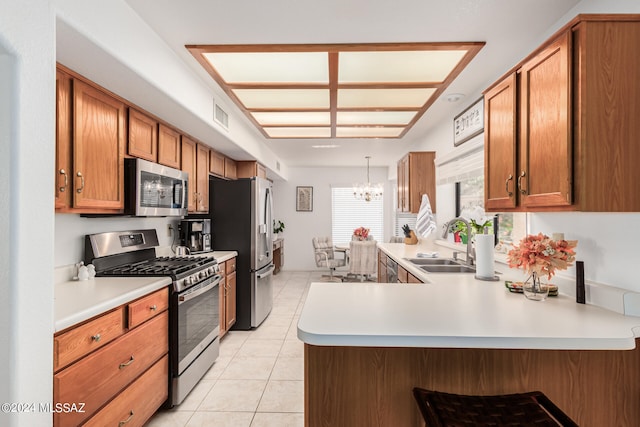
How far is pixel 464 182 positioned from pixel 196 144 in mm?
2944

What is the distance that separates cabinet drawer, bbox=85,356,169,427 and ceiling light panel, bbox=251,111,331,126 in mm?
2600

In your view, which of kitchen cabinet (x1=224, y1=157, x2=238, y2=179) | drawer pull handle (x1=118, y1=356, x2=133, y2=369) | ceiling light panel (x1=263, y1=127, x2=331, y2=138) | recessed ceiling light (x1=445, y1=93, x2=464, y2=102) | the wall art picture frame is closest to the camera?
drawer pull handle (x1=118, y1=356, x2=133, y2=369)

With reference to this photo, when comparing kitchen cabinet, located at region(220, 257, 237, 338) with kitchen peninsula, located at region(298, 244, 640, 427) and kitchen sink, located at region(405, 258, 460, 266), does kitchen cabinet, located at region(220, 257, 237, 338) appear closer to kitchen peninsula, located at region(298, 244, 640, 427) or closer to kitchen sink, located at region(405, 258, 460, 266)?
kitchen sink, located at region(405, 258, 460, 266)

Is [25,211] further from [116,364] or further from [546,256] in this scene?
[546,256]

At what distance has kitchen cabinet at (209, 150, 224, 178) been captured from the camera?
4.04m

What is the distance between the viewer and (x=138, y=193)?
2.42 meters

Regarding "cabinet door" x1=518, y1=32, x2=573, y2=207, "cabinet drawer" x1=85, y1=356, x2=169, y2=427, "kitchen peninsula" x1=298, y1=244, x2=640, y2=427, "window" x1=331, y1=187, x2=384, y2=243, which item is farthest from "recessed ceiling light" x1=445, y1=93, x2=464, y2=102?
"window" x1=331, y1=187, x2=384, y2=243

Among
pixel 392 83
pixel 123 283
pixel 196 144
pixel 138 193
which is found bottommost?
pixel 123 283

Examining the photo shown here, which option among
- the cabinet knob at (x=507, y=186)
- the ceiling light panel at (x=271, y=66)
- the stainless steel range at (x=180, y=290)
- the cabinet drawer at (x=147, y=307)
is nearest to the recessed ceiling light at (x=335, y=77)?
the ceiling light panel at (x=271, y=66)

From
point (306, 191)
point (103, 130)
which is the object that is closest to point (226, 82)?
point (103, 130)

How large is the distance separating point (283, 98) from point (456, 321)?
8.40 feet

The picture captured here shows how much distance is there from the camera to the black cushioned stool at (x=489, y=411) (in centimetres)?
107

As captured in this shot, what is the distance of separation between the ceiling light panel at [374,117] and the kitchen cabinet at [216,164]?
5.20 feet

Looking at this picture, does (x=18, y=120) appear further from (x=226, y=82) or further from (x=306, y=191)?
(x=306, y=191)
